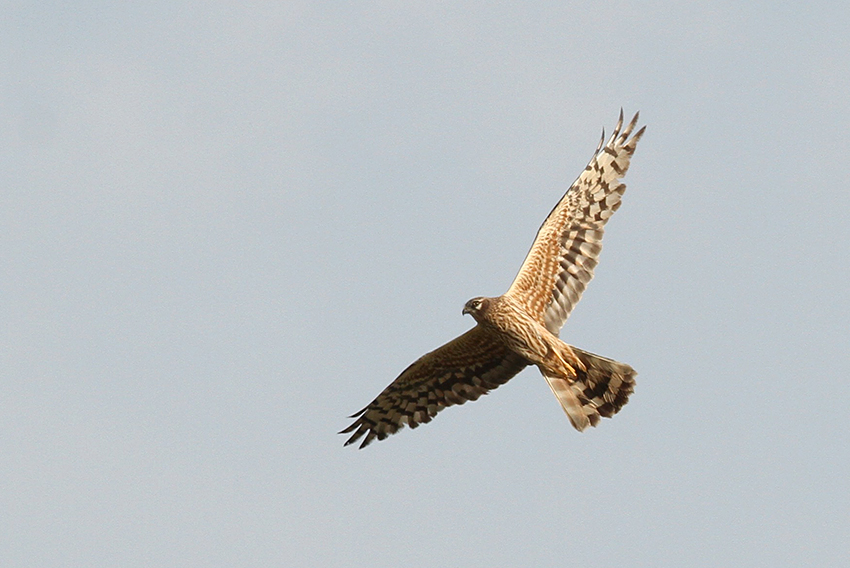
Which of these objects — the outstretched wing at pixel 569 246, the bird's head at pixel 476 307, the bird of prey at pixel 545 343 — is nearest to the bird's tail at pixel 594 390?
the bird of prey at pixel 545 343

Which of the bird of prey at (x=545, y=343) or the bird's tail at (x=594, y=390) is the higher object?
the bird of prey at (x=545, y=343)

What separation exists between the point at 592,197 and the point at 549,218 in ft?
2.01

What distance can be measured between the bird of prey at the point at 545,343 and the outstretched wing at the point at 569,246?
0.4 inches

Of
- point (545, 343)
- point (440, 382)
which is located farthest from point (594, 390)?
point (440, 382)

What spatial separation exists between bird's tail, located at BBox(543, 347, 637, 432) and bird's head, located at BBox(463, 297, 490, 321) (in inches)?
42.5

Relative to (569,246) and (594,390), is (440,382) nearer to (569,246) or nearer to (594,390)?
(594,390)

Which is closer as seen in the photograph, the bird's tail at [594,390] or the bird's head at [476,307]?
the bird's head at [476,307]

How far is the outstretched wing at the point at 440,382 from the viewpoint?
1293cm

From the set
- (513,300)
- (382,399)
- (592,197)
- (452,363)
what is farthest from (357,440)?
(592,197)

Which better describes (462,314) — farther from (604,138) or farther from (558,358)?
(604,138)

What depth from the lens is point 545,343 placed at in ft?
40.4

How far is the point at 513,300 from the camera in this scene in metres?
12.5

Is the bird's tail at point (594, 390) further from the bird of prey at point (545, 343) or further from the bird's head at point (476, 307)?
the bird's head at point (476, 307)

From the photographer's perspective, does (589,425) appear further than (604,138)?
No
